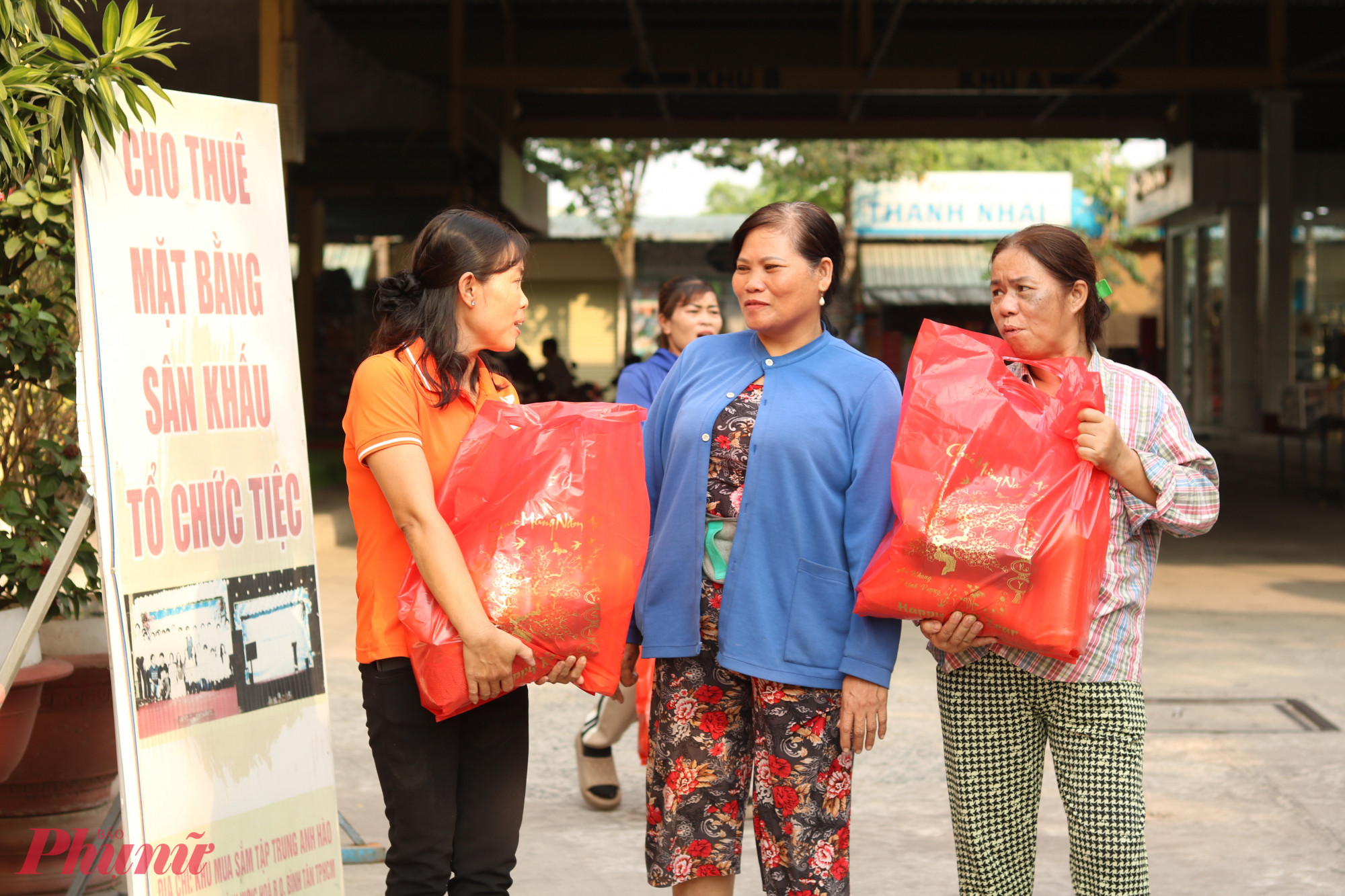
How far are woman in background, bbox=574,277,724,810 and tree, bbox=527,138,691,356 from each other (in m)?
21.9

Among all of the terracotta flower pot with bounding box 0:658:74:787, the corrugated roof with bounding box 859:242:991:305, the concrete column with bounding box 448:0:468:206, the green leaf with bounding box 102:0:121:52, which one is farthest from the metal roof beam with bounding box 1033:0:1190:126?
the terracotta flower pot with bounding box 0:658:74:787

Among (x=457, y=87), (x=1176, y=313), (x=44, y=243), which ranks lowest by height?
(x=1176, y=313)

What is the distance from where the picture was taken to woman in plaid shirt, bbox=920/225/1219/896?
90.7 inches

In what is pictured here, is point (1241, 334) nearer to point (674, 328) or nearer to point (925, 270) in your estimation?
point (925, 270)

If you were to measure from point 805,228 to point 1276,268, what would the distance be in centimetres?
1837

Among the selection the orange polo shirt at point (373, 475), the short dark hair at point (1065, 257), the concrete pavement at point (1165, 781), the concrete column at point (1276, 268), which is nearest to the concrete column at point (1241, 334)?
the concrete column at point (1276, 268)

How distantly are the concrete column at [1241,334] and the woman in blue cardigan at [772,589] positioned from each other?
19301 mm

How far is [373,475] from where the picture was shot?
7.36 feet

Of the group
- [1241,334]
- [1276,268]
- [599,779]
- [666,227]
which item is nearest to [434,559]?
[599,779]

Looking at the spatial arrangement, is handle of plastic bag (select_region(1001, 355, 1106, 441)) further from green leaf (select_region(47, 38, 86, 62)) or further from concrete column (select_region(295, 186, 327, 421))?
concrete column (select_region(295, 186, 327, 421))

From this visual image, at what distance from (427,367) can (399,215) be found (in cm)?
1166

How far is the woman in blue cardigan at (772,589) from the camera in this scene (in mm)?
2320

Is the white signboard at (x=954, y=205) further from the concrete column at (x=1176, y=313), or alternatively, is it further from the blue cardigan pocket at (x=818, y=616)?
the blue cardigan pocket at (x=818, y=616)

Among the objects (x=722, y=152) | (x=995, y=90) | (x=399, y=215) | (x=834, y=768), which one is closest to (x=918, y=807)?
(x=834, y=768)
